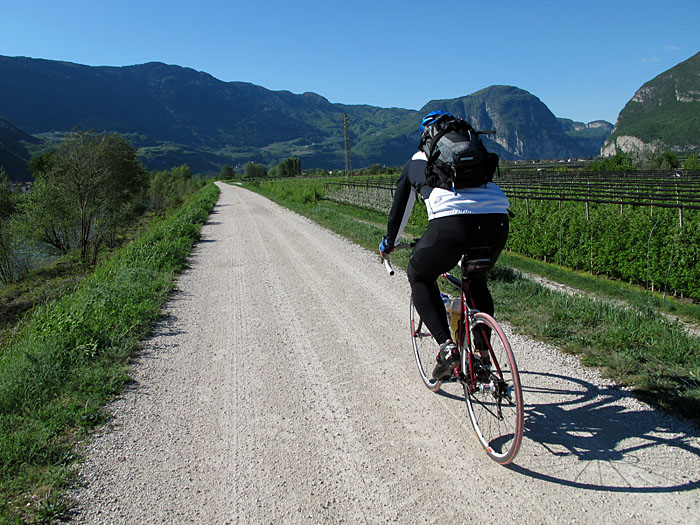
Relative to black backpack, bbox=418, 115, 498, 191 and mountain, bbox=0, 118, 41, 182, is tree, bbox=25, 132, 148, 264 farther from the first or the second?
mountain, bbox=0, 118, 41, 182

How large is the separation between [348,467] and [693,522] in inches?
72.1

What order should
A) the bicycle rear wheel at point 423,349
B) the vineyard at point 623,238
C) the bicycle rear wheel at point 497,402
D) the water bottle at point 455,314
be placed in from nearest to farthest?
1. the bicycle rear wheel at point 497,402
2. the water bottle at point 455,314
3. the bicycle rear wheel at point 423,349
4. the vineyard at point 623,238

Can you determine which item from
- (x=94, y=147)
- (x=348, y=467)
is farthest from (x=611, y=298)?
(x=94, y=147)

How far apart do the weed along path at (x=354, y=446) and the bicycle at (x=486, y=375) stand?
144 mm

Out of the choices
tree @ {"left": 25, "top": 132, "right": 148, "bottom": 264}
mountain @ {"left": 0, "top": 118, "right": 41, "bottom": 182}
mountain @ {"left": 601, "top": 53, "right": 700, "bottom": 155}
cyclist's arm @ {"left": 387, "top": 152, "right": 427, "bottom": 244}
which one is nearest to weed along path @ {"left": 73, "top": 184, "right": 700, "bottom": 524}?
cyclist's arm @ {"left": 387, "top": 152, "right": 427, "bottom": 244}

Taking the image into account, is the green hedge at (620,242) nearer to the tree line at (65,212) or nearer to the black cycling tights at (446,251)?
the black cycling tights at (446,251)

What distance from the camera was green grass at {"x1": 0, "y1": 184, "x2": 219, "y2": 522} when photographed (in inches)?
109

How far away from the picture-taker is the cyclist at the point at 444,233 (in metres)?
2.77

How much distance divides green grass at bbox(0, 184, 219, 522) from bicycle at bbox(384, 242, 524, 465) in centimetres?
259

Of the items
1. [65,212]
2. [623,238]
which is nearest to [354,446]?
[623,238]

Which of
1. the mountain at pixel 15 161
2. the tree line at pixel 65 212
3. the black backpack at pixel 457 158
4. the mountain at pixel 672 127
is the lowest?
the tree line at pixel 65 212

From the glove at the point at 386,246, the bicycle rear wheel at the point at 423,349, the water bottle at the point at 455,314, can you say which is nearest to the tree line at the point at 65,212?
the bicycle rear wheel at the point at 423,349

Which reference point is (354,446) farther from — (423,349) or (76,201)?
(76,201)

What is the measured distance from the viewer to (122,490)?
277 cm
